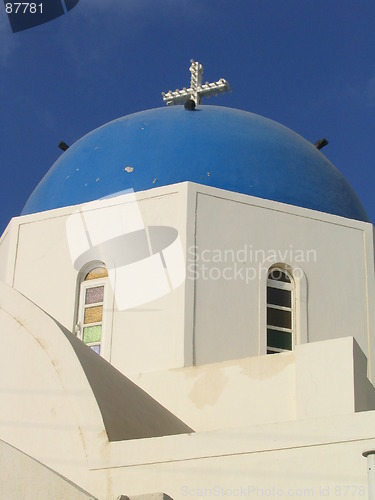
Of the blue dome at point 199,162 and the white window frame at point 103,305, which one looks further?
the blue dome at point 199,162

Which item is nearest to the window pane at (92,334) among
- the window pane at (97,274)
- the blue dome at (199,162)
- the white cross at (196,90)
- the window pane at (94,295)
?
the window pane at (94,295)

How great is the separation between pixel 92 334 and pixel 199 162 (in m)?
2.45

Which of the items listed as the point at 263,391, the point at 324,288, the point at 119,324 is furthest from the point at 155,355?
the point at 324,288

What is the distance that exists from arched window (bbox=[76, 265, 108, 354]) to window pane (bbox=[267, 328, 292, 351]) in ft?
6.15

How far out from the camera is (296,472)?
28.3 ft

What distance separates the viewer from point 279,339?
1248cm

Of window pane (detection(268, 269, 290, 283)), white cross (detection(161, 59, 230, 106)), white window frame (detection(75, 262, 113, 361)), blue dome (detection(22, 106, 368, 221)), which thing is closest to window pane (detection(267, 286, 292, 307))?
window pane (detection(268, 269, 290, 283))

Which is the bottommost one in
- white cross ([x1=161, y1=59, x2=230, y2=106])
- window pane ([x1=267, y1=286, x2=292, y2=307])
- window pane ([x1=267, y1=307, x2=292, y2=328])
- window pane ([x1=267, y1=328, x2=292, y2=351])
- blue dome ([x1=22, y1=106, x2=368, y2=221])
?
window pane ([x1=267, y1=328, x2=292, y2=351])

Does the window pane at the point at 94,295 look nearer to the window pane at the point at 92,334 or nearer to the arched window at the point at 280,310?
the window pane at the point at 92,334

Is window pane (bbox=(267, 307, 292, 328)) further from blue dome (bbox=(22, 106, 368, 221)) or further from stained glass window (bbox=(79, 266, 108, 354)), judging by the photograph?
stained glass window (bbox=(79, 266, 108, 354))

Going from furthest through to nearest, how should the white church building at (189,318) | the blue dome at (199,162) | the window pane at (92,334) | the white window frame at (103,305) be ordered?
the blue dome at (199,162) < the window pane at (92,334) < the white window frame at (103,305) < the white church building at (189,318)

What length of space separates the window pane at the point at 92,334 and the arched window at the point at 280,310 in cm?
191

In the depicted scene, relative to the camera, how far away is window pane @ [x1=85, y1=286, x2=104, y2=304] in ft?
41.9

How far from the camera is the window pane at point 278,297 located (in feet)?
41.6
